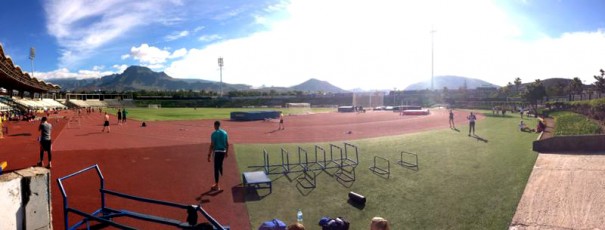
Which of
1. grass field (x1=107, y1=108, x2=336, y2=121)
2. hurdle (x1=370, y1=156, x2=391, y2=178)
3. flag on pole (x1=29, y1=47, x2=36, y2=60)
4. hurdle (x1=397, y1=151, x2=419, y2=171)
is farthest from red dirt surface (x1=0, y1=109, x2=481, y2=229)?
flag on pole (x1=29, y1=47, x2=36, y2=60)

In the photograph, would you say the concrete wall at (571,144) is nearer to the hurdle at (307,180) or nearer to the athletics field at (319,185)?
the athletics field at (319,185)

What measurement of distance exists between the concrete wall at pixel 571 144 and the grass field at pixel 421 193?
3.16 feet

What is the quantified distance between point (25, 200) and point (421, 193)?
33.8 feet

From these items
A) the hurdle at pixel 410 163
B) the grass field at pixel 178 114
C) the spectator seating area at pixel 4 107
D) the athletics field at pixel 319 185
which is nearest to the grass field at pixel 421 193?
the athletics field at pixel 319 185

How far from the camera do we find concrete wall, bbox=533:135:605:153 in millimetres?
18375

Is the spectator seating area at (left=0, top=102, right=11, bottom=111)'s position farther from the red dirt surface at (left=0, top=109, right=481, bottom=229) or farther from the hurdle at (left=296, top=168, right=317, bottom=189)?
the hurdle at (left=296, top=168, right=317, bottom=189)

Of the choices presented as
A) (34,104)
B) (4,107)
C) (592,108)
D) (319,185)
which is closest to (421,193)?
(319,185)

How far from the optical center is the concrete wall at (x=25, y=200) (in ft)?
16.0

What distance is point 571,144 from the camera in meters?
18.7

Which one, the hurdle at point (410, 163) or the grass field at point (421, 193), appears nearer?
the grass field at point (421, 193)

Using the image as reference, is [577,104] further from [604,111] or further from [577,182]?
[577,182]

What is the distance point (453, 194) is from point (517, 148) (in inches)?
432

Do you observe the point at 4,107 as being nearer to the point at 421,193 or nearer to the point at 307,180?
the point at 307,180

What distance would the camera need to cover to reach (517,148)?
779 inches
